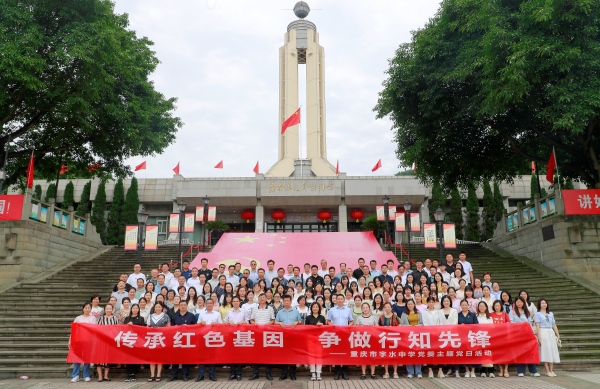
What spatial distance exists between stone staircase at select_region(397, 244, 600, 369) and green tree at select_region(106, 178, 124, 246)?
67.0ft

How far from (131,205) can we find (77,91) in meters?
16.7

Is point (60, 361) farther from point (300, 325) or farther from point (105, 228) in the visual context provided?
point (105, 228)

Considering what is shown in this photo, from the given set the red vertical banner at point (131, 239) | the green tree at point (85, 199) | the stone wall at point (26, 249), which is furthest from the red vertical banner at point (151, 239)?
the green tree at point (85, 199)

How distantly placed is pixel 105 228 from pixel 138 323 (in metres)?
26.3

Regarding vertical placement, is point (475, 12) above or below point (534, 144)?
above

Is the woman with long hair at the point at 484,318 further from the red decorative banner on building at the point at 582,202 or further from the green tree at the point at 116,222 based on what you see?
the green tree at the point at 116,222

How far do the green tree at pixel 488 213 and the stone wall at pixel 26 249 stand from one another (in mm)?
26493

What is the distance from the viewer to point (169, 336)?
24.2 feet

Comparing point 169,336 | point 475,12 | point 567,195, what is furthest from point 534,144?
point 169,336

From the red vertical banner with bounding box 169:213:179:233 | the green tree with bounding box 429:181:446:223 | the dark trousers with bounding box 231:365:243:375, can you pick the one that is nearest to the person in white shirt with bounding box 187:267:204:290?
the dark trousers with bounding box 231:365:243:375

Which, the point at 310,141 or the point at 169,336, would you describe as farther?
the point at 310,141

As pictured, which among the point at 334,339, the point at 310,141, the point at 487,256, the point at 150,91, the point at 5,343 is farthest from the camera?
the point at 310,141

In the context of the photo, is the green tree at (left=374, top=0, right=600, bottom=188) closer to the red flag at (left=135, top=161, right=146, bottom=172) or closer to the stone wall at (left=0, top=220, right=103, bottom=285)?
the stone wall at (left=0, top=220, right=103, bottom=285)

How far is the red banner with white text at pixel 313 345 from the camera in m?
7.25
